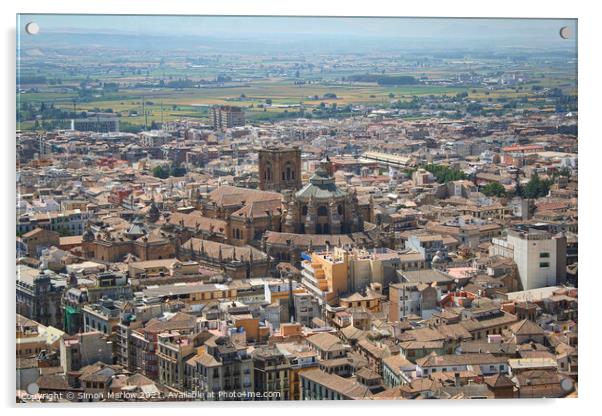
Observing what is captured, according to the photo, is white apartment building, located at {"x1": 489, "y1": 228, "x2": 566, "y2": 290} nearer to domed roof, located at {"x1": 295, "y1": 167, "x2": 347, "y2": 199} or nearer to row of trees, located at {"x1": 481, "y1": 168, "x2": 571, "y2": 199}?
row of trees, located at {"x1": 481, "y1": 168, "x2": 571, "y2": 199}

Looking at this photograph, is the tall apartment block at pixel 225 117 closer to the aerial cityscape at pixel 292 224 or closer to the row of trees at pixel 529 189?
the aerial cityscape at pixel 292 224

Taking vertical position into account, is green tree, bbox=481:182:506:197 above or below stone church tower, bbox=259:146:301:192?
below

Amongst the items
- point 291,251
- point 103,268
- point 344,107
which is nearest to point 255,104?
point 344,107

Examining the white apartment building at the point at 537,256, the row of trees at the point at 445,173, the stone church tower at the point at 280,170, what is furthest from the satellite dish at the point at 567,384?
the row of trees at the point at 445,173

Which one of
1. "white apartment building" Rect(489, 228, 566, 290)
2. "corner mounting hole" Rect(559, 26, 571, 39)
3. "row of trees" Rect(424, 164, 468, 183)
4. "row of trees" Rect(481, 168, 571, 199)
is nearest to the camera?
"corner mounting hole" Rect(559, 26, 571, 39)

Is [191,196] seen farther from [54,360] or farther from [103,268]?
[54,360]

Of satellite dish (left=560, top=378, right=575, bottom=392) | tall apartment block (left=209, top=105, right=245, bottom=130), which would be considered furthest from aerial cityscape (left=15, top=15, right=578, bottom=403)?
tall apartment block (left=209, top=105, right=245, bottom=130)

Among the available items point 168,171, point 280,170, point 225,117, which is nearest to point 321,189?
point 280,170
